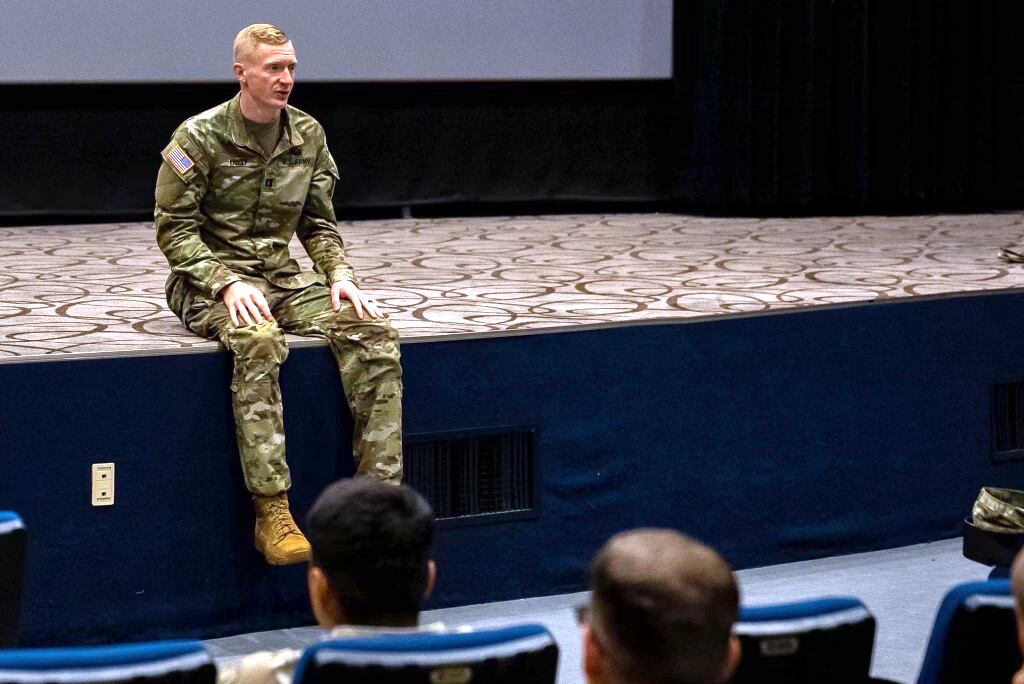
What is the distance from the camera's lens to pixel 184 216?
316 centimetres

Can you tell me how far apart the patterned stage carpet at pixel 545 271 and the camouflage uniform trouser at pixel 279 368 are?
92mm

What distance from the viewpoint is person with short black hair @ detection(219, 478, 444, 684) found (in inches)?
62.2

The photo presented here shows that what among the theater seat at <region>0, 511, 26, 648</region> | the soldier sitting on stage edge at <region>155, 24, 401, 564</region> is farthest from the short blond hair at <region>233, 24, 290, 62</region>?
the theater seat at <region>0, 511, 26, 648</region>

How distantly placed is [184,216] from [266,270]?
0.79 ft

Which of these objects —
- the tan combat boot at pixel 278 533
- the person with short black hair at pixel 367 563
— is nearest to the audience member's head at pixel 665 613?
the person with short black hair at pixel 367 563

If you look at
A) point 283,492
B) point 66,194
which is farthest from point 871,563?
point 66,194

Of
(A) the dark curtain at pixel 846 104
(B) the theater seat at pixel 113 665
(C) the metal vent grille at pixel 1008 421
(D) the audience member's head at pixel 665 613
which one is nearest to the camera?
(D) the audience member's head at pixel 665 613

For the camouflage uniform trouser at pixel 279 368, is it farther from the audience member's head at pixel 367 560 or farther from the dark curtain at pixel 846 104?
the dark curtain at pixel 846 104

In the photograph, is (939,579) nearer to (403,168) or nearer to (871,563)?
(871,563)

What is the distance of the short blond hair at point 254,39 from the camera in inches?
123

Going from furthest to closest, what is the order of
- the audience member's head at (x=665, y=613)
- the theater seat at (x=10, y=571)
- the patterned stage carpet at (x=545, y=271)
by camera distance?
the patterned stage carpet at (x=545, y=271), the theater seat at (x=10, y=571), the audience member's head at (x=665, y=613)

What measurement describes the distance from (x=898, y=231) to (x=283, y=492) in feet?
11.6

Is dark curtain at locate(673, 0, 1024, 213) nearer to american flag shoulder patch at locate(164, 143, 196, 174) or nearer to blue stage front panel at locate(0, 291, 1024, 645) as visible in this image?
blue stage front panel at locate(0, 291, 1024, 645)

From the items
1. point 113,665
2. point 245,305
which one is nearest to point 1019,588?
point 113,665
